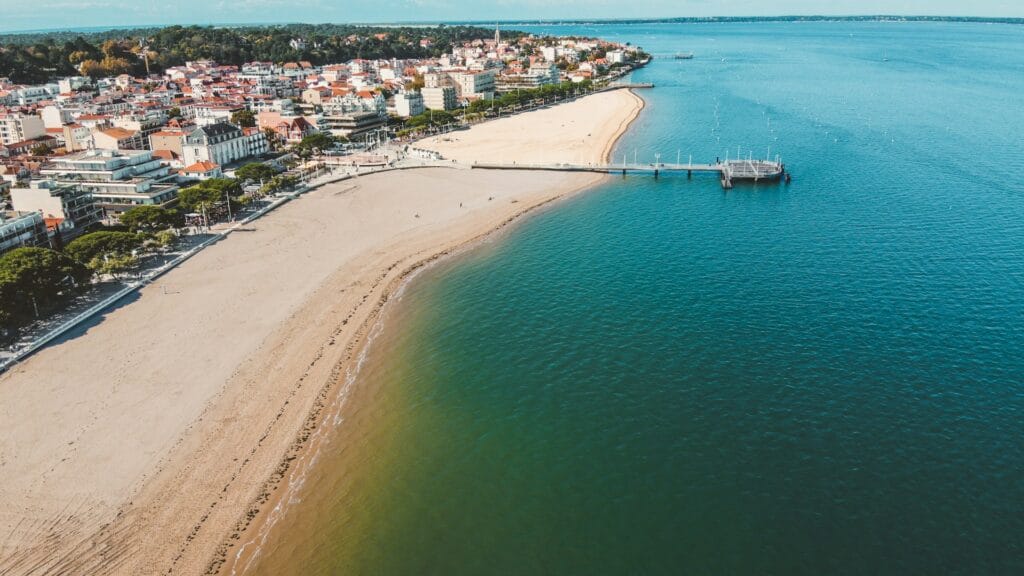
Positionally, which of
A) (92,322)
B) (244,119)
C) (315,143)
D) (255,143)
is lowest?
(92,322)

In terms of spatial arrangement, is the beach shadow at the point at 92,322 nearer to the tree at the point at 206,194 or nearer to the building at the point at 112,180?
the tree at the point at 206,194

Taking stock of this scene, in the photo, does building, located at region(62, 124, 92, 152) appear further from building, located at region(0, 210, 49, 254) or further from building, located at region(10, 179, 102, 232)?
building, located at region(0, 210, 49, 254)

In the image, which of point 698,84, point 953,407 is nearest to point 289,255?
point 953,407

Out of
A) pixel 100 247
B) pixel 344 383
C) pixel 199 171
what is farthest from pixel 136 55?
pixel 344 383

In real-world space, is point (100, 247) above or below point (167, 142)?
below

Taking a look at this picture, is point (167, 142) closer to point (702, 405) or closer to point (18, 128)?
point (18, 128)

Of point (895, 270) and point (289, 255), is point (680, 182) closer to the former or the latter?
point (895, 270)

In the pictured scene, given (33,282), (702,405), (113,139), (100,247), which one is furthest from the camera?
(113,139)
